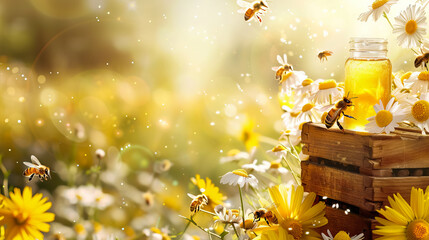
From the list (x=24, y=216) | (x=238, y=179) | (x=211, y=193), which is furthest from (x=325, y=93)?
(x=24, y=216)

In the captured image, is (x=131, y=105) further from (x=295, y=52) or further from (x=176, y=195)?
(x=295, y=52)

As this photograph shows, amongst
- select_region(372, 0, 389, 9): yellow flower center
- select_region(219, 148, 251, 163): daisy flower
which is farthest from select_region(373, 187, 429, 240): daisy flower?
select_region(219, 148, 251, 163): daisy flower

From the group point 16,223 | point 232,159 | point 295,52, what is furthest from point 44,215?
point 295,52

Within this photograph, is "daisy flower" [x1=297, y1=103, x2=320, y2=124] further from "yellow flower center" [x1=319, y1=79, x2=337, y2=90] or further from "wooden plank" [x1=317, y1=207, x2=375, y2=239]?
"wooden plank" [x1=317, y1=207, x2=375, y2=239]

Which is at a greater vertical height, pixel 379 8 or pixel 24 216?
pixel 379 8

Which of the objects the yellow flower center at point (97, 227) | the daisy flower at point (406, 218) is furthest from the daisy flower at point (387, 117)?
the yellow flower center at point (97, 227)

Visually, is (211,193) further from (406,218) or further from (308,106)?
(406,218)

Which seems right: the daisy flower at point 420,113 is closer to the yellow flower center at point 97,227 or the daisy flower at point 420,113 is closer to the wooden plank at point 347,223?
the wooden plank at point 347,223
